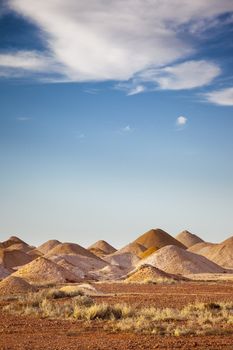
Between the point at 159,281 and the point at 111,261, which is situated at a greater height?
the point at 111,261

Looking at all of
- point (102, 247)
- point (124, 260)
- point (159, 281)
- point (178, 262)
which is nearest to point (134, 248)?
point (124, 260)

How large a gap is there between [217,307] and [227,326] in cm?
670

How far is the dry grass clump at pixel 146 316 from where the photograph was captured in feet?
60.8

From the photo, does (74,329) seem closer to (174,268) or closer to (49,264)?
(49,264)

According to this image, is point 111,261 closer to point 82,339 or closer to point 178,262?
point 178,262

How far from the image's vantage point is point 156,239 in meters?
134

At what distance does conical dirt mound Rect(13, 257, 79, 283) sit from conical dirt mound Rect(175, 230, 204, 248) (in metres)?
101

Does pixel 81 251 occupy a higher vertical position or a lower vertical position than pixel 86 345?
higher

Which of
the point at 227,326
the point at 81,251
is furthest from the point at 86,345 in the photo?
the point at 81,251

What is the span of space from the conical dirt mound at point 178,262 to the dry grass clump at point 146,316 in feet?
160

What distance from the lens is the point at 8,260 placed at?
93312mm

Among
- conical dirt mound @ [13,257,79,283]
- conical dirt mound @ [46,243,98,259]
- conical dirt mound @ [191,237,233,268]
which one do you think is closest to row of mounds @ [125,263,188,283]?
conical dirt mound @ [13,257,79,283]

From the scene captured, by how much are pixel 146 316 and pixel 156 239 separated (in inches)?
4446

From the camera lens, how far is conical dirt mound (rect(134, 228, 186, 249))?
12988 centimetres
